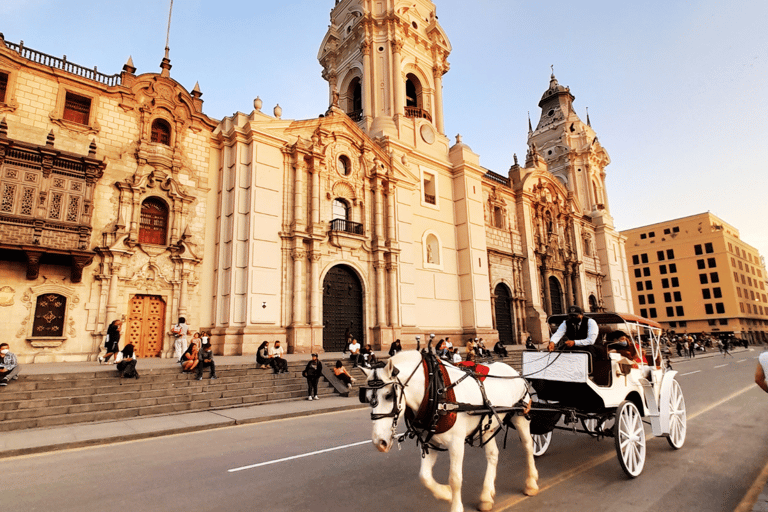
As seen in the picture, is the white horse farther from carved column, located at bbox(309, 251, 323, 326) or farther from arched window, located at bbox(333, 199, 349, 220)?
arched window, located at bbox(333, 199, 349, 220)

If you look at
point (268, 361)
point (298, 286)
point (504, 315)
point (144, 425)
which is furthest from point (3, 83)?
point (504, 315)

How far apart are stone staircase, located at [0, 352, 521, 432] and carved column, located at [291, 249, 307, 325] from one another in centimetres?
547

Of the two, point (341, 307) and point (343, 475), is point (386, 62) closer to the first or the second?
point (341, 307)

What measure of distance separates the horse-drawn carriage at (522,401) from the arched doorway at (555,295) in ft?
101

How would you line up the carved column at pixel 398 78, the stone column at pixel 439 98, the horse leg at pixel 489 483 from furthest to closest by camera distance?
the stone column at pixel 439 98 → the carved column at pixel 398 78 → the horse leg at pixel 489 483

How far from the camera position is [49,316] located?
1612cm

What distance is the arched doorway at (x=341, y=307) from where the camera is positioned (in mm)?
22342

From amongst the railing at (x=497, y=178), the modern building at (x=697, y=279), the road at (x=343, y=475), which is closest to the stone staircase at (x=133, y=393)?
the road at (x=343, y=475)

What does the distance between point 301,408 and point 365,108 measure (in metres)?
23.9

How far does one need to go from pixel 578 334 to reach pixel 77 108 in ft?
70.7

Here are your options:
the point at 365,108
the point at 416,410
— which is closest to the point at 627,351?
the point at 416,410

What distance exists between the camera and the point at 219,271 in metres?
20.1

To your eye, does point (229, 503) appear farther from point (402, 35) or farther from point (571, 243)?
point (571, 243)

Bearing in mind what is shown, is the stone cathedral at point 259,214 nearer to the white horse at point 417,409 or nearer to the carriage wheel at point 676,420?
the white horse at point 417,409
